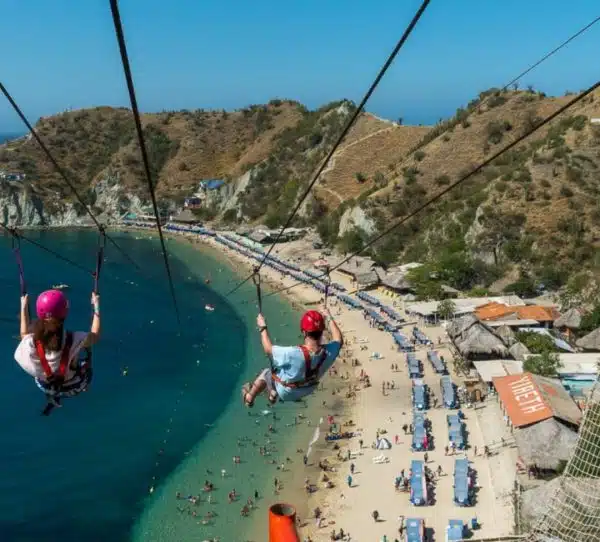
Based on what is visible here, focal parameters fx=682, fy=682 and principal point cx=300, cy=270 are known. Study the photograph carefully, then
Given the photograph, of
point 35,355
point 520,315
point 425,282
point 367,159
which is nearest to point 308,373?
point 35,355

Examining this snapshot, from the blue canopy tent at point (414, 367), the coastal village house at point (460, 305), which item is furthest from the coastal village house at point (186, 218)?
the blue canopy tent at point (414, 367)

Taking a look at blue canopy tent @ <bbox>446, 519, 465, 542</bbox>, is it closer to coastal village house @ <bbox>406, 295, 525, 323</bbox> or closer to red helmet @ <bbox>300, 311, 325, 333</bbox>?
red helmet @ <bbox>300, 311, 325, 333</bbox>

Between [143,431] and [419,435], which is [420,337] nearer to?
[419,435]

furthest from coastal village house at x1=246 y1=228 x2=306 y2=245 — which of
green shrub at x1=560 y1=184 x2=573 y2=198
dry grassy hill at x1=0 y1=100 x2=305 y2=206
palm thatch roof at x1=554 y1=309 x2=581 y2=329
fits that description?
palm thatch roof at x1=554 y1=309 x2=581 y2=329

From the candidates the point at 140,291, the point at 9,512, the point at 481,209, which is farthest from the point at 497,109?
the point at 9,512

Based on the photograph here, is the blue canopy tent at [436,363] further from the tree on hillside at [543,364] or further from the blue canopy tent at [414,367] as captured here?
the tree on hillside at [543,364]
